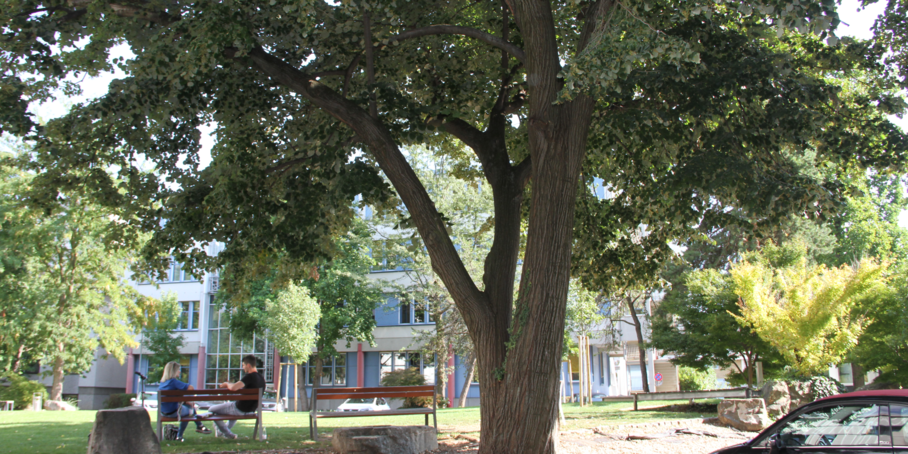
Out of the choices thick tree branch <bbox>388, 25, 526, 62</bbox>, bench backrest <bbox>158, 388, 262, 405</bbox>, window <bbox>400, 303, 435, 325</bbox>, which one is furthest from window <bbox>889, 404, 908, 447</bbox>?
window <bbox>400, 303, 435, 325</bbox>

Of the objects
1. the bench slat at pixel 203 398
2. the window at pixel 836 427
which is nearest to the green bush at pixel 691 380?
the bench slat at pixel 203 398

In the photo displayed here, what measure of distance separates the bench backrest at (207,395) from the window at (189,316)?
4021 cm

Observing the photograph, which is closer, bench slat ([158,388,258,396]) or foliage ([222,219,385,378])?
bench slat ([158,388,258,396])

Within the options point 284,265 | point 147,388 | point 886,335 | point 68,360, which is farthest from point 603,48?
point 147,388

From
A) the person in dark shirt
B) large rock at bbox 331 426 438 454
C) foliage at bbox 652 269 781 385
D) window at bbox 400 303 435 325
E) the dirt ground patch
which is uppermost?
window at bbox 400 303 435 325

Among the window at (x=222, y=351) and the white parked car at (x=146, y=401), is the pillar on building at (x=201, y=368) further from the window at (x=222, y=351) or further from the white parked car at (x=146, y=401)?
the white parked car at (x=146, y=401)

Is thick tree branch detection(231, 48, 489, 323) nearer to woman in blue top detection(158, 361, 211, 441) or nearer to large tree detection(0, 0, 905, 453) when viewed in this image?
large tree detection(0, 0, 905, 453)

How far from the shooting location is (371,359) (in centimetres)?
4169

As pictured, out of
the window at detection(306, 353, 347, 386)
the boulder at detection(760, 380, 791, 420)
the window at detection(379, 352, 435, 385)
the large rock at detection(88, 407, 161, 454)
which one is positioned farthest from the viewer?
the window at detection(306, 353, 347, 386)

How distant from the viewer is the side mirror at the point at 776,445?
15.7 ft

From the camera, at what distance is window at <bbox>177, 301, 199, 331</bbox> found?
47.2 meters

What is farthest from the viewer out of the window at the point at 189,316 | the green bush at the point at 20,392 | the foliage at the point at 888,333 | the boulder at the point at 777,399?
the window at the point at 189,316

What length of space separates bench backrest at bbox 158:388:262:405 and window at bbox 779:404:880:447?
7740 mm

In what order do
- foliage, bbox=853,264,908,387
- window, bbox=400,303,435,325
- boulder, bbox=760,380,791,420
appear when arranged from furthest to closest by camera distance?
window, bbox=400,303,435,325, foliage, bbox=853,264,908,387, boulder, bbox=760,380,791,420
